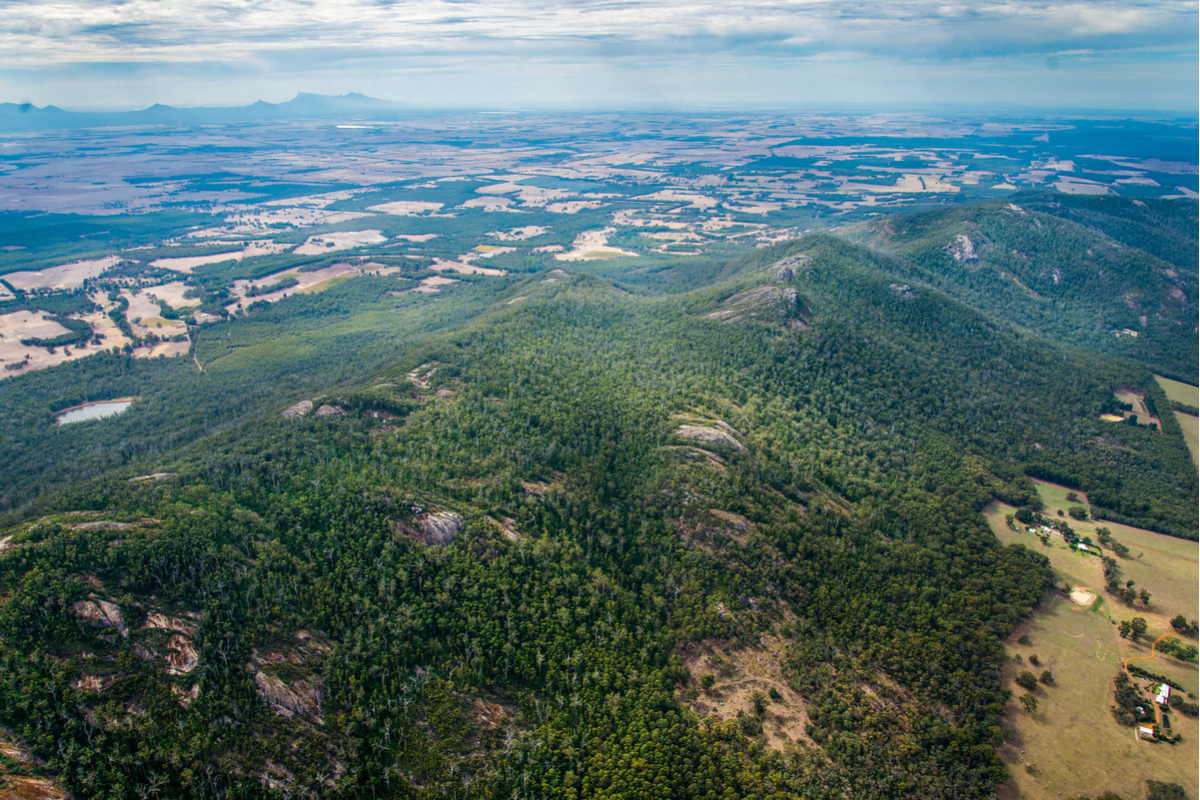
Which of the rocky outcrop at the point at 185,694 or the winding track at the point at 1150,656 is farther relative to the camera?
the winding track at the point at 1150,656

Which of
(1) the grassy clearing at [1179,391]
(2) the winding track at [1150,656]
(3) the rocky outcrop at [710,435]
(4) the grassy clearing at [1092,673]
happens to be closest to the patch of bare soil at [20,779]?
(3) the rocky outcrop at [710,435]

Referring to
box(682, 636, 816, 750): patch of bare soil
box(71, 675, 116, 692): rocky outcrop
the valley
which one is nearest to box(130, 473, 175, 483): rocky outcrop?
the valley

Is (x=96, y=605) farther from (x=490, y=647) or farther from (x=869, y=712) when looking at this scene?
(x=869, y=712)

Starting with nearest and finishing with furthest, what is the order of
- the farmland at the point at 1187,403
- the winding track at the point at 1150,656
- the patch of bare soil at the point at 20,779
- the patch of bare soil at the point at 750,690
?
the patch of bare soil at the point at 20,779
the patch of bare soil at the point at 750,690
the winding track at the point at 1150,656
the farmland at the point at 1187,403

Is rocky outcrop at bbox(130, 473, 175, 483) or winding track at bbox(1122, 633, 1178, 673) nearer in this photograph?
winding track at bbox(1122, 633, 1178, 673)

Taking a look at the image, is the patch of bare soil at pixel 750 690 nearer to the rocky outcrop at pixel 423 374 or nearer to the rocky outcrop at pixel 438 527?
the rocky outcrop at pixel 438 527

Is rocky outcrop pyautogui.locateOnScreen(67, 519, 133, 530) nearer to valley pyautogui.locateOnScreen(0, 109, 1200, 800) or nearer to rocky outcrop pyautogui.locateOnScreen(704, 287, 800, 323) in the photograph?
valley pyautogui.locateOnScreen(0, 109, 1200, 800)
